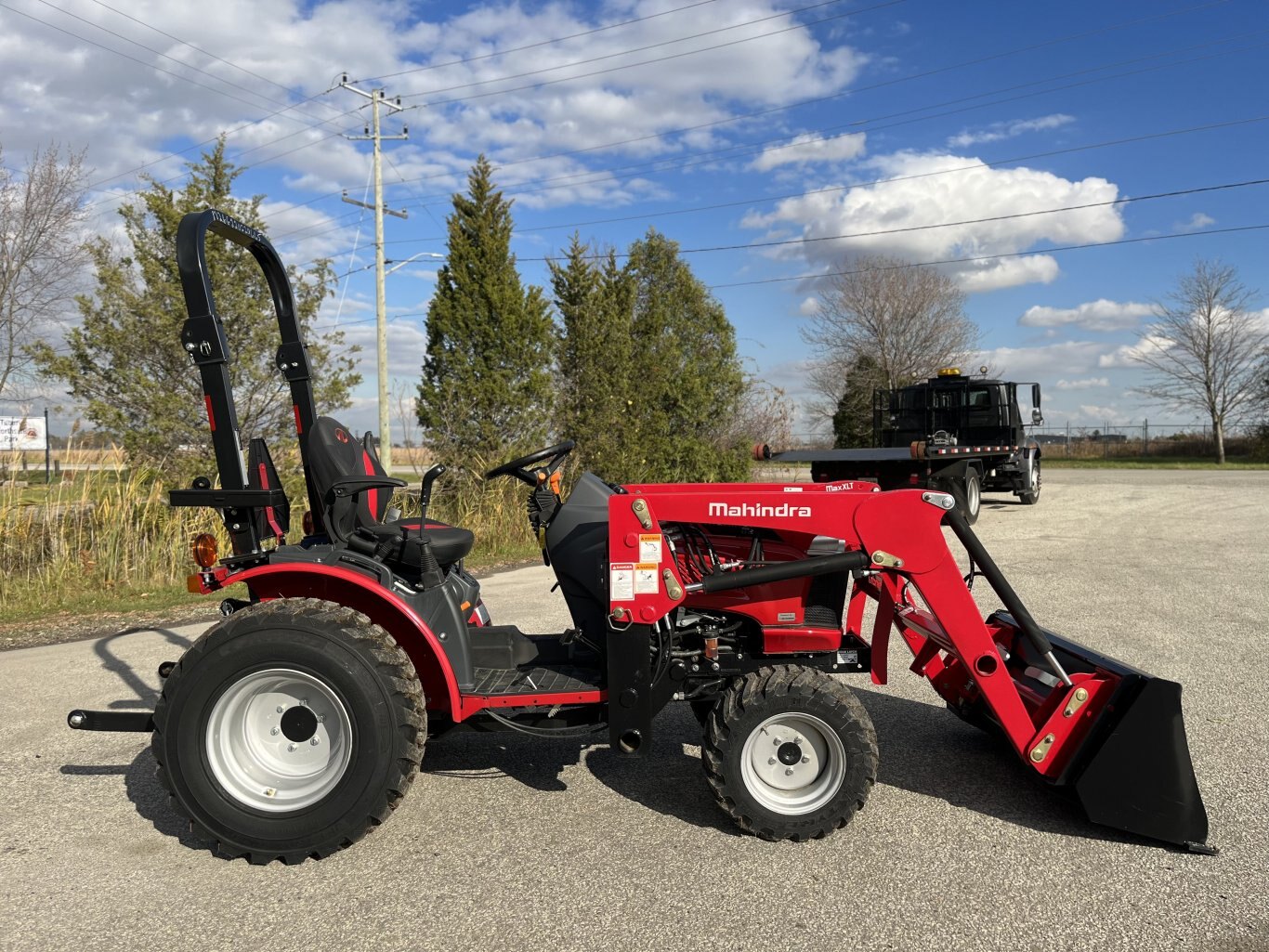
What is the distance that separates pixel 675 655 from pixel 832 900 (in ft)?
3.41

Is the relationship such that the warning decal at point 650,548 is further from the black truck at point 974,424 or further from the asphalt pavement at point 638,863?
the black truck at point 974,424

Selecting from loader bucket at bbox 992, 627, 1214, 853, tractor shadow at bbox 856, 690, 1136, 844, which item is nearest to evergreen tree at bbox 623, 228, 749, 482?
tractor shadow at bbox 856, 690, 1136, 844

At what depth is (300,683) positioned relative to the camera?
3285 millimetres

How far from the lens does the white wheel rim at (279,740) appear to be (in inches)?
127

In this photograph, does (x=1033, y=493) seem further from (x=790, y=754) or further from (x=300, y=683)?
(x=300, y=683)

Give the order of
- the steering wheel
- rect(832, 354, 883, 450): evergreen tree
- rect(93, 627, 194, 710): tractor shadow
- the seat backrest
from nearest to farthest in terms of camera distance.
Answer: the seat backrest → the steering wheel → rect(93, 627, 194, 710): tractor shadow → rect(832, 354, 883, 450): evergreen tree

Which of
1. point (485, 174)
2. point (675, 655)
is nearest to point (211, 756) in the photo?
point (675, 655)

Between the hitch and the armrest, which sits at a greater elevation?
the armrest

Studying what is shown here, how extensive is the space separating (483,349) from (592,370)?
1775mm

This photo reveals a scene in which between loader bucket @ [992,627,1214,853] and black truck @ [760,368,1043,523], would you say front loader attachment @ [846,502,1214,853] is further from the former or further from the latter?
black truck @ [760,368,1043,523]

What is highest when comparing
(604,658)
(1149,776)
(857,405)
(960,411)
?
(857,405)

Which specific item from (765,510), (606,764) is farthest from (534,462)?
(606,764)

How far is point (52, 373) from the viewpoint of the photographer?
32.2 ft

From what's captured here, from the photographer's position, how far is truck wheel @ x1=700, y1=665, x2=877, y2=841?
3266 mm
